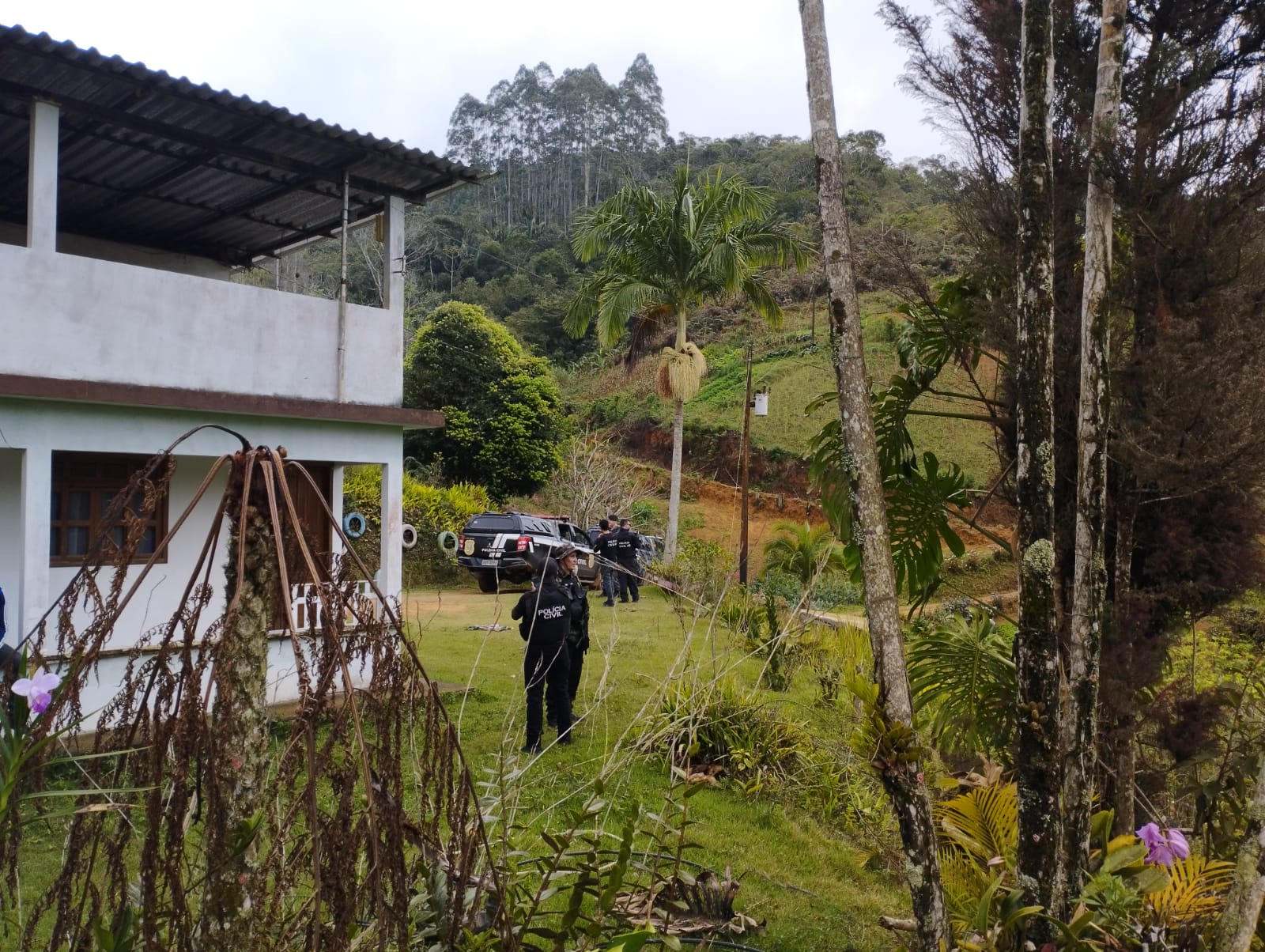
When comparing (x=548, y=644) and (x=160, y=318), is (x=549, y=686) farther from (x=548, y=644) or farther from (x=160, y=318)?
(x=160, y=318)

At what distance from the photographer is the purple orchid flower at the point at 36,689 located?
2148 millimetres

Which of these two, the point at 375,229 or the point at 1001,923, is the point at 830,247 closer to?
the point at 1001,923

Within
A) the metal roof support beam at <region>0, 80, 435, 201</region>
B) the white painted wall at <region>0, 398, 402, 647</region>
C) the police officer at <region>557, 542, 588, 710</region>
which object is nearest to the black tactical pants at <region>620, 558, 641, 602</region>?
the white painted wall at <region>0, 398, 402, 647</region>

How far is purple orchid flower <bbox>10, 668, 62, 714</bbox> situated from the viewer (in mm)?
2148

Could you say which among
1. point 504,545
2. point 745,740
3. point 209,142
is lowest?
point 745,740

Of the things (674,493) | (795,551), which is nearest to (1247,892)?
(795,551)

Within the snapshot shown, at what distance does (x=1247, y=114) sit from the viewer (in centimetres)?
492

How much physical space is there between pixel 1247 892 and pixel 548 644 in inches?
205

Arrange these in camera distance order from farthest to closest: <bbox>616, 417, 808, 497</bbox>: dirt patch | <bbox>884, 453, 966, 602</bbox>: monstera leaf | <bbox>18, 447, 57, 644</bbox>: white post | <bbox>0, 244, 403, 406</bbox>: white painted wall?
<bbox>616, 417, 808, 497</bbox>: dirt patch, <bbox>0, 244, 403, 406</bbox>: white painted wall, <bbox>18, 447, 57, 644</bbox>: white post, <bbox>884, 453, 966, 602</bbox>: monstera leaf

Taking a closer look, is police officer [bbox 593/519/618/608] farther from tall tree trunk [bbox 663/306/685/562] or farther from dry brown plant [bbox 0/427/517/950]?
dry brown plant [bbox 0/427/517/950]

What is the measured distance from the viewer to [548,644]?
7828 millimetres

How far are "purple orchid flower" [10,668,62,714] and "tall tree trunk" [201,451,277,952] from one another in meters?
0.36

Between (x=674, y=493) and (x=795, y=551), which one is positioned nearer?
(x=795, y=551)

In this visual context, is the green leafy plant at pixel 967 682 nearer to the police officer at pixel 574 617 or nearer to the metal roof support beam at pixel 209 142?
the police officer at pixel 574 617
